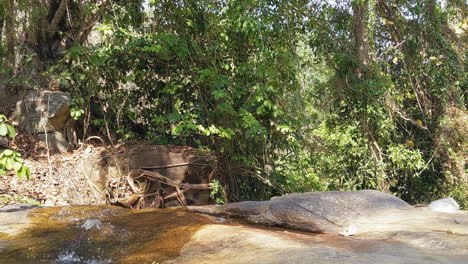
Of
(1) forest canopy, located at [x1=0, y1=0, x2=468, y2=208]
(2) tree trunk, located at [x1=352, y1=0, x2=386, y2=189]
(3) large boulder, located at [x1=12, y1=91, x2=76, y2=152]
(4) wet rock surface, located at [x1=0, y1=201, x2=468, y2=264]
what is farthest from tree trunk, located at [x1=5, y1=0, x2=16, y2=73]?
(2) tree trunk, located at [x1=352, y1=0, x2=386, y2=189]

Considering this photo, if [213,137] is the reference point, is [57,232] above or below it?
below

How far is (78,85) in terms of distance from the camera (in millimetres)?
6965

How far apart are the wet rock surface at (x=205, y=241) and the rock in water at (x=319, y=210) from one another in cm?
17

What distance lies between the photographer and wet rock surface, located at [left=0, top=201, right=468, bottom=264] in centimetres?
245

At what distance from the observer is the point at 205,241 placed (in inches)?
116

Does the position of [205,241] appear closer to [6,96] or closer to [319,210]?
[319,210]

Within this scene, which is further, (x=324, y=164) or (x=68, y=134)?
(x=324, y=164)

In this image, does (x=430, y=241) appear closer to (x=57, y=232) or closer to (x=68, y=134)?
(x=57, y=232)

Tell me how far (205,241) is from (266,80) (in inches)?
157

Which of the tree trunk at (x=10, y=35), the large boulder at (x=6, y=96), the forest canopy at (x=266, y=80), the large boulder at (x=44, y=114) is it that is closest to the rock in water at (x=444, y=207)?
the forest canopy at (x=266, y=80)

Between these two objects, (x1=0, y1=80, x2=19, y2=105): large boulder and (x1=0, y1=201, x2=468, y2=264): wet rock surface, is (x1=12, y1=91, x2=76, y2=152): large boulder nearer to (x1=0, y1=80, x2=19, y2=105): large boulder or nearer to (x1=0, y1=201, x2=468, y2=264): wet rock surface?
(x1=0, y1=80, x2=19, y2=105): large boulder

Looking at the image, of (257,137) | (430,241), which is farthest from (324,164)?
(430,241)

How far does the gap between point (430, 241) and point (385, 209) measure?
1.17 m

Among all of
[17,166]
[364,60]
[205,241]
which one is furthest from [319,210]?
[364,60]
